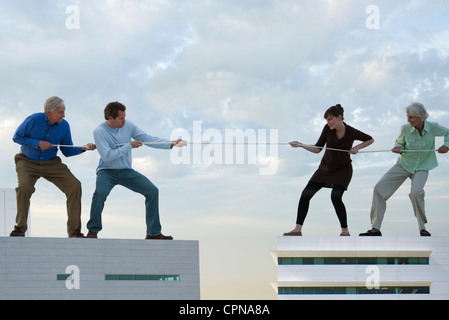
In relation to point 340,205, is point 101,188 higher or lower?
higher

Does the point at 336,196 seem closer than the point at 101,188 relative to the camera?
No

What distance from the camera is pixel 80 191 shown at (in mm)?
12133

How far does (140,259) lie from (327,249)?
23199 millimetres

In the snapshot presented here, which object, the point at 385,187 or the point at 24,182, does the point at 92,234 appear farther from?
the point at 385,187

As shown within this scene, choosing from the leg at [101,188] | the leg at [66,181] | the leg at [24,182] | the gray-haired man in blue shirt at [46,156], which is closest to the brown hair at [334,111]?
the leg at [101,188]

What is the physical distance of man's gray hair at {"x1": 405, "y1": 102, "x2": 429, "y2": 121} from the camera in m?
13.2

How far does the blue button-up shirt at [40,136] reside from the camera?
11784mm

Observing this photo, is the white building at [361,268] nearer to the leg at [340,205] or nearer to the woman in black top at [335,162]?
the leg at [340,205]

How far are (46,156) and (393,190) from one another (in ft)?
22.7

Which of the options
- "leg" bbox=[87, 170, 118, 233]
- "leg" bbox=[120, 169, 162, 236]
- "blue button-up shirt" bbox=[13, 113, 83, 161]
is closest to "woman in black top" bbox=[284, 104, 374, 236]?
"leg" bbox=[120, 169, 162, 236]

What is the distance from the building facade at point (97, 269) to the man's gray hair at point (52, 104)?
8.58 ft

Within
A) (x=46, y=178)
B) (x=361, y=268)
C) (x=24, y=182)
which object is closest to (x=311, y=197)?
(x=46, y=178)

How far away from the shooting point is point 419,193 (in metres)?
13.5
